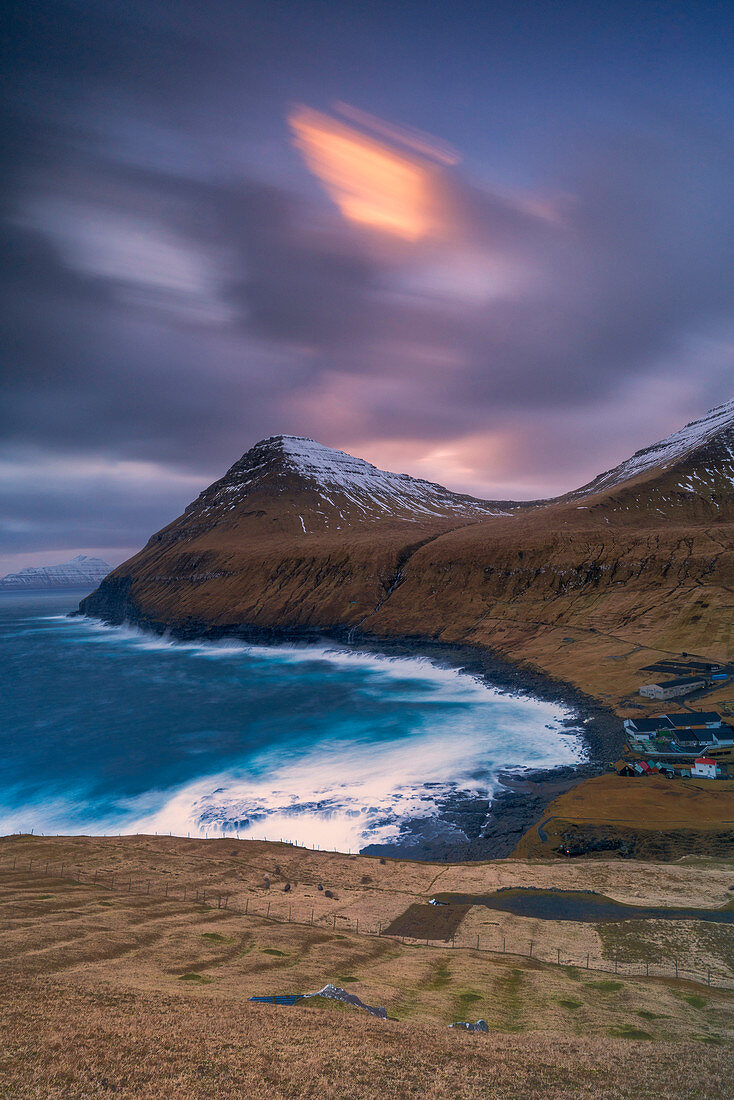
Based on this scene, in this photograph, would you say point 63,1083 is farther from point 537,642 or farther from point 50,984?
point 537,642

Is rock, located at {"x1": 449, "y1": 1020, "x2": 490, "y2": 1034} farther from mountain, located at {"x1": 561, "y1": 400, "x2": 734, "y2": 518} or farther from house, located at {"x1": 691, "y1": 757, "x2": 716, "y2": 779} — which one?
mountain, located at {"x1": 561, "y1": 400, "x2": 734, "y2": 518}

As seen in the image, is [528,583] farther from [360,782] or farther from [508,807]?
[508,807]

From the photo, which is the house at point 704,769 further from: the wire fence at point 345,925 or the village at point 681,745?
the wire fence at point 345,925

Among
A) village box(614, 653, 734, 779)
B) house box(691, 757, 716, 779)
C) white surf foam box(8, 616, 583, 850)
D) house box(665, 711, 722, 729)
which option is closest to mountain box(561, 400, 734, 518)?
white surf foam box(8, 616, 583, 850)

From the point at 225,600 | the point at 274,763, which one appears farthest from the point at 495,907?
the point at 225,600

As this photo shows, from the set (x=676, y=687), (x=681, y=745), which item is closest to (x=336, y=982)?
(x=681, y=745)

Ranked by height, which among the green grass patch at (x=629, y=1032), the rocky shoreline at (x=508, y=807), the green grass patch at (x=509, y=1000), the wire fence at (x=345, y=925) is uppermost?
the green grass patch at (x=629, y=1032)

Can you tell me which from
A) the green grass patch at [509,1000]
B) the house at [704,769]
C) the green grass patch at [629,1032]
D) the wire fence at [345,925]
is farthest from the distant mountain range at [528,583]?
the green grass patch at [629,1032]
